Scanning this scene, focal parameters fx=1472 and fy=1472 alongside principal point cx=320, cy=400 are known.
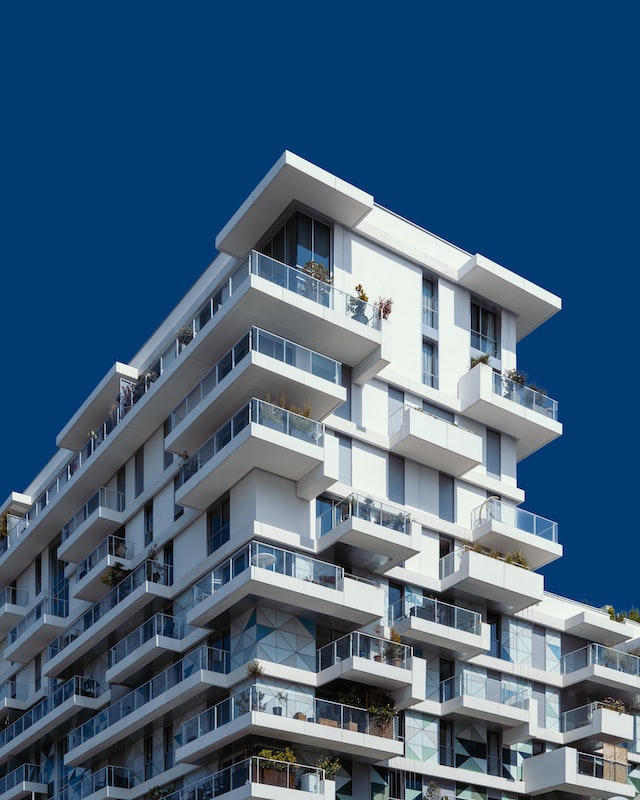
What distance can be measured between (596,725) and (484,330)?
46.7ft

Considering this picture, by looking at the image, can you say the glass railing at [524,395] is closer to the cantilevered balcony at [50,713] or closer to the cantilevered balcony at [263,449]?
the cantilevered balcony at [263,449]

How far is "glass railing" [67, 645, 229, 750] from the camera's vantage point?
4388cm

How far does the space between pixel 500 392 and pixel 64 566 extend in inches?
780

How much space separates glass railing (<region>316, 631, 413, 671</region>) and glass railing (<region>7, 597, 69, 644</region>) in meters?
16.9

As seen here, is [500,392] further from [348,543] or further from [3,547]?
[3,547]

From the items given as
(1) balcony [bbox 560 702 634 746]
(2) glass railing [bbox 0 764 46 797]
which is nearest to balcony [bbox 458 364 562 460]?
(1) balcony [bbox 560 702 634 746]

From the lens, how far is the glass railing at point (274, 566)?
139 ft

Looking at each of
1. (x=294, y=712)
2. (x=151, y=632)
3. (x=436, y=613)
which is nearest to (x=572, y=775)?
(x=436, y=613)

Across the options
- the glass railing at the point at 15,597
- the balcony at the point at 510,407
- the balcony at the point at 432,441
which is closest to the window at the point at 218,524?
the balcony at the point at 432,441

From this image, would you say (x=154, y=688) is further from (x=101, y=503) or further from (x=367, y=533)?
(x=101, y=503)

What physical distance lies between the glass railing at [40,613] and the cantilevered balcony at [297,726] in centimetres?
1514

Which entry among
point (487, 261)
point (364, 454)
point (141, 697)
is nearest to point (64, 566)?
point (141, 697)

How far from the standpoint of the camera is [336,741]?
4169 cm

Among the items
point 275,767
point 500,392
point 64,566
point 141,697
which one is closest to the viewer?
point 275,767
